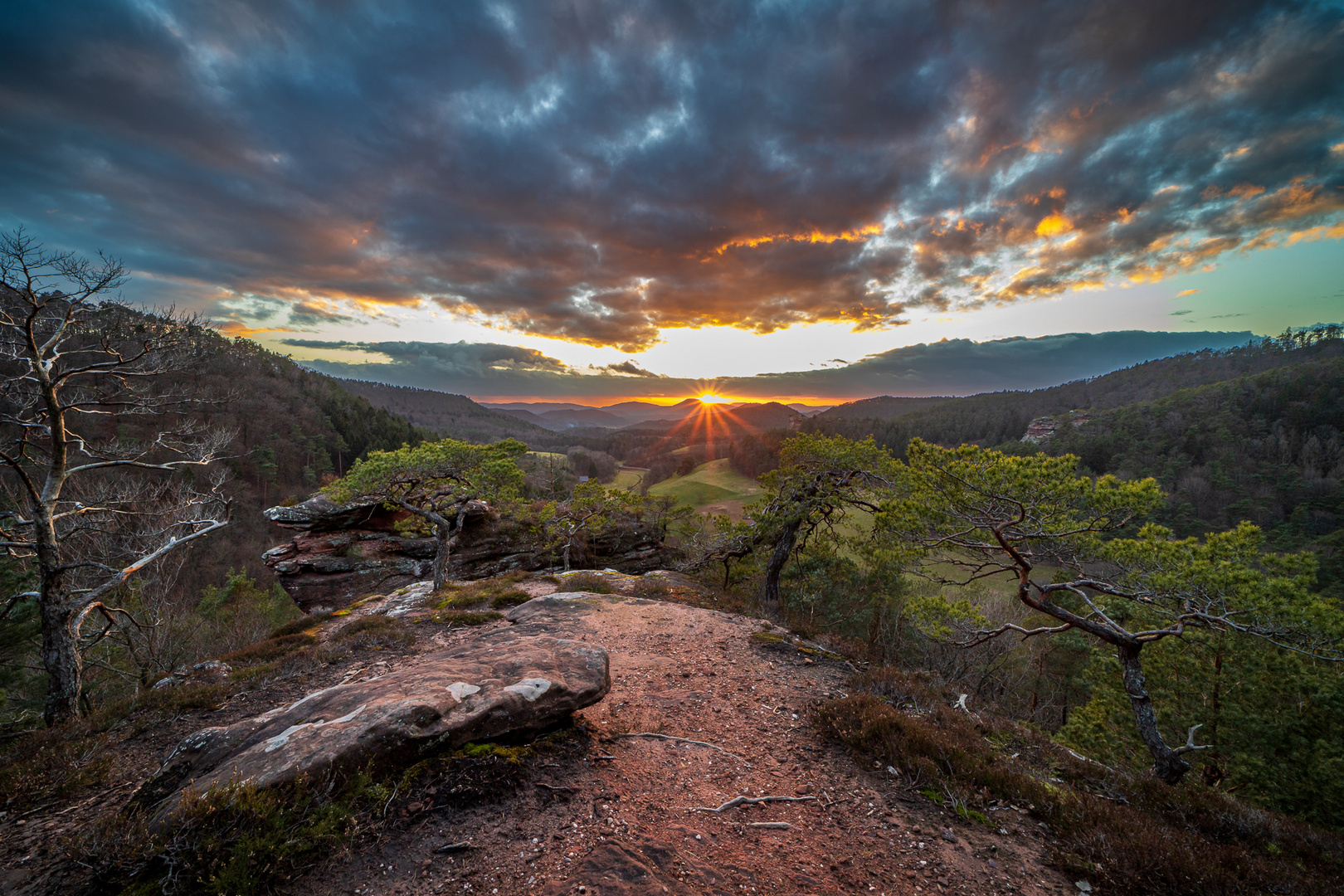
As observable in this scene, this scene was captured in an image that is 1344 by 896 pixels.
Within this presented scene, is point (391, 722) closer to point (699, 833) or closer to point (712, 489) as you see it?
point (699, 833)

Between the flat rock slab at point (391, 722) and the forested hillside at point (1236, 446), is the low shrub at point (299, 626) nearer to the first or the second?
the flat rock slab at point (391, 722)

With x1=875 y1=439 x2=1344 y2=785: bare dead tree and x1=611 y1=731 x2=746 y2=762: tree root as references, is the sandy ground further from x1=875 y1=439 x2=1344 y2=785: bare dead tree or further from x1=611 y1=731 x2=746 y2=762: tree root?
x1=875 y1=439 x2=1344 y2=785: bare dead tree

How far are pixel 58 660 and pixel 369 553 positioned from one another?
16.7 m

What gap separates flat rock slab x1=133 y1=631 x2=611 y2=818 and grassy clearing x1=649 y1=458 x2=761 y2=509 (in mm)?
65127

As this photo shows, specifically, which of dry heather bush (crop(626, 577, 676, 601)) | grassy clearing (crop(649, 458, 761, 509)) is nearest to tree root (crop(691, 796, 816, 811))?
dry heather bush (crop(626, 577, 676, 601))

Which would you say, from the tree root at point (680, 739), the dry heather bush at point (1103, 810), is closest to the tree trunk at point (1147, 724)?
the dry heather bush at point (1103, 810)

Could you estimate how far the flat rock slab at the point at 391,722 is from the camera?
4.53 meters

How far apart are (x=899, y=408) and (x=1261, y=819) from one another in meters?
210

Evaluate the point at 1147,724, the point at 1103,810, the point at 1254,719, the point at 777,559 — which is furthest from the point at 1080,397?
the point at 1103,810

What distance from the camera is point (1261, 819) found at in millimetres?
6086

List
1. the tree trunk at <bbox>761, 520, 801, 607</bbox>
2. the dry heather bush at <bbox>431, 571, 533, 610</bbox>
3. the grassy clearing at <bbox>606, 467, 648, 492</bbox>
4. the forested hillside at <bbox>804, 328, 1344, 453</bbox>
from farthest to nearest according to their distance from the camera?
the forested hillside at <bbox>804, 328, 1344, 453</bbox> → the grassy clearing at <bbox>606, 467, 648, 492</bbox> → the tree trunk at <bbox>761, 520, 801, 607</bbox> → the dry heather bush at <bbox>431, 571, 533, 610</bbox>

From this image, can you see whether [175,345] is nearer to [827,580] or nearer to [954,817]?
[954,817]

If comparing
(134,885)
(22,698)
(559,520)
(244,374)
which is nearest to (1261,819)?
(134,885)

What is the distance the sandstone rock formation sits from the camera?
24203mm
